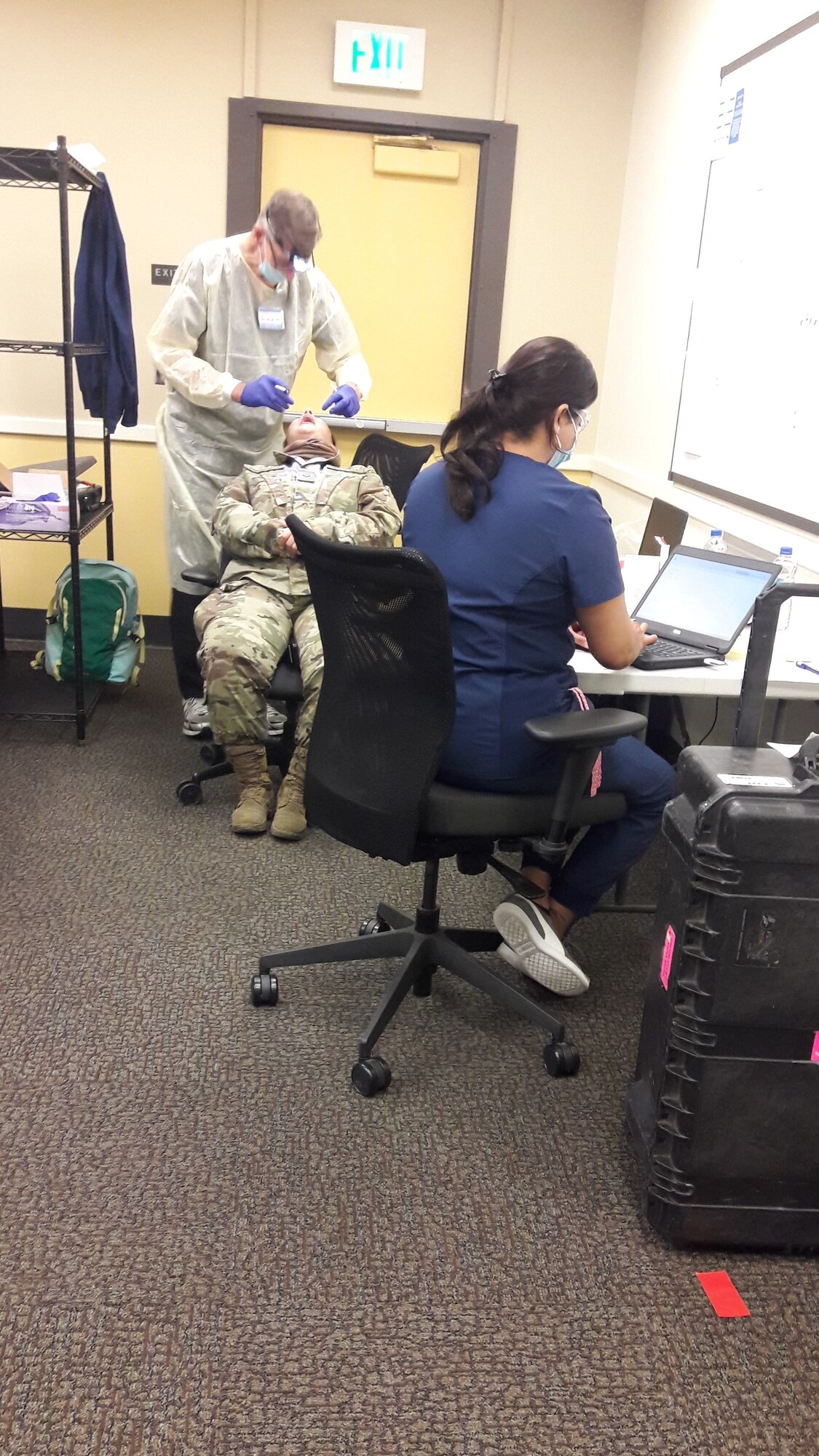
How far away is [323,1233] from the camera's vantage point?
4.81ft

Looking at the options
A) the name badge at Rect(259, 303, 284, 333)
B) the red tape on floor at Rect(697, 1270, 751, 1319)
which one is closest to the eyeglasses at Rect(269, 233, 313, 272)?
the name badge at Rect(259, 303, 284, 333)

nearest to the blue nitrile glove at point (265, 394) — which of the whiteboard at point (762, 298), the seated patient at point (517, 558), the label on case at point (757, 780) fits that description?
the whiteboard at point (762, 298)

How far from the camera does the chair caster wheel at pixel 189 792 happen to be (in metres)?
2.89

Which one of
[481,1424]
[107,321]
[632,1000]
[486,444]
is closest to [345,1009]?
[632,1000]

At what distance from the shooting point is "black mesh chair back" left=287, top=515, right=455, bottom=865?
5.19ft

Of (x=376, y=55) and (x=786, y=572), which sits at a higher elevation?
(x=376, y=55)

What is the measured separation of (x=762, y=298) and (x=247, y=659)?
156 cm

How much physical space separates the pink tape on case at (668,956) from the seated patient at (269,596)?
1273 millimetres

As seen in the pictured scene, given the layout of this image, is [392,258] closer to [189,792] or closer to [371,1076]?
[189,792]

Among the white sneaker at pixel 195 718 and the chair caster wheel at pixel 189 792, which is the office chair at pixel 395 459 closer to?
the white sneaker at pixel 195 718

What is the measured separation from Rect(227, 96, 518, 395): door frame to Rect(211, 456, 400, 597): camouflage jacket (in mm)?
1170

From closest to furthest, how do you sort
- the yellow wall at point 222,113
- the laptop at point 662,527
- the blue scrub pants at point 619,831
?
the blue scrub pants at point 619,831, the laptop at point 662,527, the yellow wall at point 222,113

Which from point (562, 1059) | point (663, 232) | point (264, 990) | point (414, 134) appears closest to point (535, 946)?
point (562, 1059)

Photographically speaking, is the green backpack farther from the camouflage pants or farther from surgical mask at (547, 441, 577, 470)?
surgical mask at (547, 441, 577, 470)
